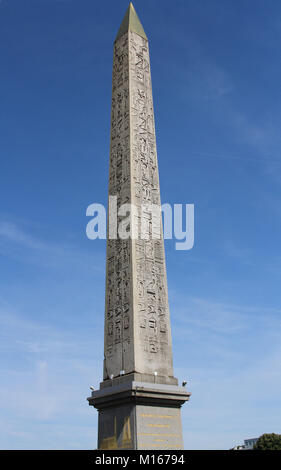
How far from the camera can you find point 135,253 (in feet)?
42.0

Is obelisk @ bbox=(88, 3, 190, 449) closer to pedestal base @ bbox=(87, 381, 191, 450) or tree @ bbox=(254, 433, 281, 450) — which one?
pedestal base @ bbox=(87, 381, 191, 450)

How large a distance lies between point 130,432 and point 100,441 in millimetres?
1304

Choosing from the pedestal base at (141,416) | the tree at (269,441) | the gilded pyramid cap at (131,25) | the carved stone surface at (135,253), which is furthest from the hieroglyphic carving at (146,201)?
the tree at (269,441)

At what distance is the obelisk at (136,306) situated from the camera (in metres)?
11.1

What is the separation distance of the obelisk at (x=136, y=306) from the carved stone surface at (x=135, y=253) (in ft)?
0.08

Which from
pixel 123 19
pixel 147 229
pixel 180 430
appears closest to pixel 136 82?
pixel 123 19

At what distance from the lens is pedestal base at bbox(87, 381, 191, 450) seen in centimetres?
1078

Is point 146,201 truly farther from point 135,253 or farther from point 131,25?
point 131,25

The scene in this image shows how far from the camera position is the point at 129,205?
528 inches

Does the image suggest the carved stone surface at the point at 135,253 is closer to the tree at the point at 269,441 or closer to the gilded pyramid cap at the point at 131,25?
the gilded pyramid cap at the point at 131,25

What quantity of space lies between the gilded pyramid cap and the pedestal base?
12.4 metres
